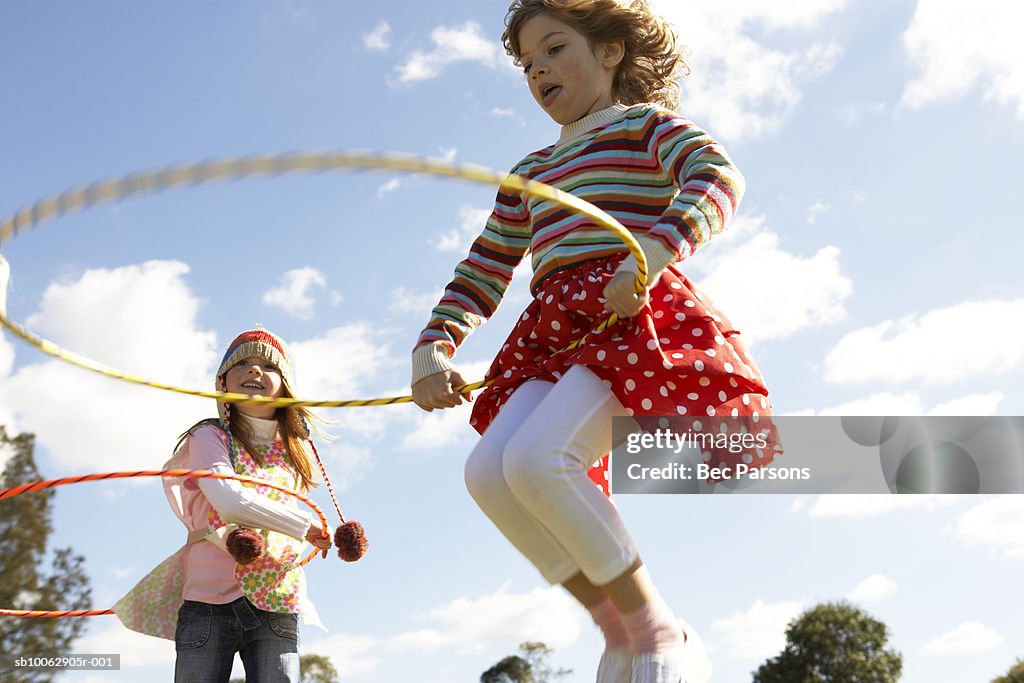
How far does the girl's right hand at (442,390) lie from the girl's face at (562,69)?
996 millimetres

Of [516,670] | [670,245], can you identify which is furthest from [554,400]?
[516,670]

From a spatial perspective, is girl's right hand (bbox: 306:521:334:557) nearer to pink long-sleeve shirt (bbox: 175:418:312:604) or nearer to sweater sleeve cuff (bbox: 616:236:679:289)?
pink long-sleeve shirt (bbox: 175:418:312:604)

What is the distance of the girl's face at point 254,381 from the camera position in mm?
4707

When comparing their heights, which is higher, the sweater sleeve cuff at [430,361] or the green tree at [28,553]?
the green tree at [28,553]

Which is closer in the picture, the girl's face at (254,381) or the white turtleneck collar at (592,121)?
the white turtleneck collar at (592,121)

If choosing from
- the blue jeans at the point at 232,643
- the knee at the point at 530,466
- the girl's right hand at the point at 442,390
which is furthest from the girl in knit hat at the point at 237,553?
the knee at the point at 530,466

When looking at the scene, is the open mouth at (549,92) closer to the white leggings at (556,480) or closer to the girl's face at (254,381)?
the white leggings at (556,480)

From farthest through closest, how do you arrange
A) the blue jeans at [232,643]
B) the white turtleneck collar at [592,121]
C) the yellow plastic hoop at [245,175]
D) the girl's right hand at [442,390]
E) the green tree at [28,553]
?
the green tree at [28,553], the blue jeans at [232,643], the white turtleneck collar at [592,121], the girl's right hand at [442,390], the yellow plastic hoop at [245,175]

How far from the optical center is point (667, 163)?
329cm

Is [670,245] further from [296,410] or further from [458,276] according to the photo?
[296,410]

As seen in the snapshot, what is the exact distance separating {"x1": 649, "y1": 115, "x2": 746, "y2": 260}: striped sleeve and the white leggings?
0.49 metres

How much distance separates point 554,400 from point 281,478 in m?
2.08

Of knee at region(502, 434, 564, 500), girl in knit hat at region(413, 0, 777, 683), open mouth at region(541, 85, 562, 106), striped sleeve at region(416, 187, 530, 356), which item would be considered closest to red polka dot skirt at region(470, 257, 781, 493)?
girl in knit hat at region(413, 0, 777, 683)

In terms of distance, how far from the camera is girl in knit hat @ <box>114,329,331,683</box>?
4.10 metres
